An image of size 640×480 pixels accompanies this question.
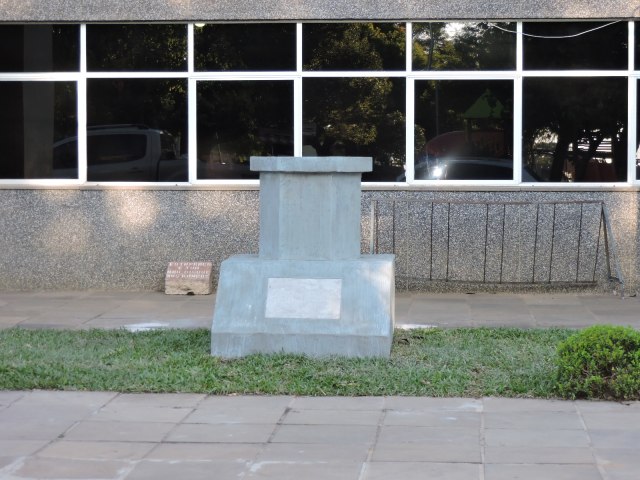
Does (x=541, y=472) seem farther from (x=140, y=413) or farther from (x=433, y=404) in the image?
(x=140, y=413)

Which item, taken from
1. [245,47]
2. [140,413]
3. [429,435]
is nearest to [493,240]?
[245,47]

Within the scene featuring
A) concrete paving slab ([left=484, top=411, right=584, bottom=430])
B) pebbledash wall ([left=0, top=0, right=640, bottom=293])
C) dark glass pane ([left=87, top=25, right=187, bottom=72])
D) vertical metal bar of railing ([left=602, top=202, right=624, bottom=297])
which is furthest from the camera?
dark glass pane ([left=87, top=25, right=187, bottom=72])

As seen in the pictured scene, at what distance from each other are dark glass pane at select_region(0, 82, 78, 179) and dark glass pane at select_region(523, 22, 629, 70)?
19.2ft

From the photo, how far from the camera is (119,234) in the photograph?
13250 millimetres

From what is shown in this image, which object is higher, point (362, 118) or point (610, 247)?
point (362, 118)

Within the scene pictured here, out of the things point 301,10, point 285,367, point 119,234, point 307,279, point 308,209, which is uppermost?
point 301,10

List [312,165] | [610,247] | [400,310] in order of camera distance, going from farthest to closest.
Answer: [610,247], [400,310], [312,165]

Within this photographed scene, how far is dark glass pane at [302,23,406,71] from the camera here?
1292cm

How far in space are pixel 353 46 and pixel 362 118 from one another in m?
0.91

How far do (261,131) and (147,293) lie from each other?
2.50 meters

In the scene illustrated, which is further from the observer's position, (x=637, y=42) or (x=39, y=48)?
(x=39, y=48)

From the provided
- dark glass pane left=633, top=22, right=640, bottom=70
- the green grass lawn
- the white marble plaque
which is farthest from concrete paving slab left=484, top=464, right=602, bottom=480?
dark glass pane left=633, top=22, right=640, bottom=70

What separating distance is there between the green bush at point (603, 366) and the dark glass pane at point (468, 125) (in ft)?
18.7

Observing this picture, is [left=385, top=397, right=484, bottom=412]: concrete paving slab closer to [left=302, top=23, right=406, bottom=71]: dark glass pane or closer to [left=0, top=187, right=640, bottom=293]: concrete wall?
[left=0, top=187, right=640, bottom=293]: concrete wall
